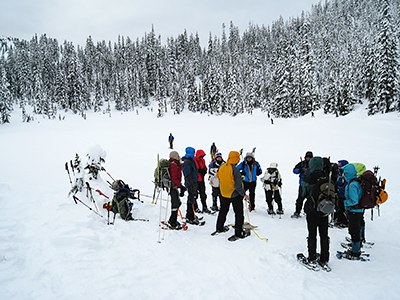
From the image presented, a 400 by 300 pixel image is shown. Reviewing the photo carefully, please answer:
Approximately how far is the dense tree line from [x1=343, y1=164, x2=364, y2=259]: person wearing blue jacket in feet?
48.3

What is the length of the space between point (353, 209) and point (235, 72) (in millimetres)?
63655

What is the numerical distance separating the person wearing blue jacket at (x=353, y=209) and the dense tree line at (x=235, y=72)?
1471 centimetres

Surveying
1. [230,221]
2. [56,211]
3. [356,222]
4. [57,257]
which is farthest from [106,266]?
[356,222]

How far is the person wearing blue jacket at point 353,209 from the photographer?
4.90 m

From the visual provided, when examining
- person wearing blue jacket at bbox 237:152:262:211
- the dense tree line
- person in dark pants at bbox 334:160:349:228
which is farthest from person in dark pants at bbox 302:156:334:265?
the dense tree line

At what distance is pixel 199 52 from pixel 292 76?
8018 centimetres

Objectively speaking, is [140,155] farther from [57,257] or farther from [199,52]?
[199,52]

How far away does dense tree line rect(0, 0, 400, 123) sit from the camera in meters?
38.2

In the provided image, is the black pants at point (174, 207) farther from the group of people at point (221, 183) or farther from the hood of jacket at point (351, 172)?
the hood of jacket at point (351, 172)

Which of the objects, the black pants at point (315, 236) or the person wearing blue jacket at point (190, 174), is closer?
the black pants at point (315, 236)

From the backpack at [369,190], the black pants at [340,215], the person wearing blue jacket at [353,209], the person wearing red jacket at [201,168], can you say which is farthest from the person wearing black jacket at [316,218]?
the person wearing red jacket at [201,168]

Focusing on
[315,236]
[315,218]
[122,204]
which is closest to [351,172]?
[315,218]

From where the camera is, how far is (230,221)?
720 cm

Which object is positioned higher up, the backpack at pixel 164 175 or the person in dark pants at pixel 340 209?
the backpack at pixel 164 175
